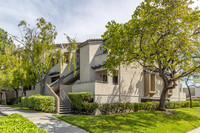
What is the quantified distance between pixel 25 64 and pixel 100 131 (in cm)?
1405

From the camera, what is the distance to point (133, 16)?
13.0 meters

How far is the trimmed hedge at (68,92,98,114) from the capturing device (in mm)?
15898

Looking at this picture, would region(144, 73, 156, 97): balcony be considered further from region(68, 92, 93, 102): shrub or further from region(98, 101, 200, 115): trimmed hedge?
region(68, 92, 93, 102): shrub

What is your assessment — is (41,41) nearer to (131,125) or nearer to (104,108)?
(104,108)

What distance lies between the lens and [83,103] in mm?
16219

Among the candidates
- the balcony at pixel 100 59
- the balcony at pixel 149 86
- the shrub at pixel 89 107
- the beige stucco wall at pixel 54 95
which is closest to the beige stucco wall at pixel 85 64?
the balcony at pixel 100 59

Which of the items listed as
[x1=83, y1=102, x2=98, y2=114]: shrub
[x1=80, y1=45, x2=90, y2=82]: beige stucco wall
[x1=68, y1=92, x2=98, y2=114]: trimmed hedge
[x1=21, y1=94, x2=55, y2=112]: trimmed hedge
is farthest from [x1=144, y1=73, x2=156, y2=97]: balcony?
[x1=21, y1=94, x2=55, y2=112]: trimmed hedge

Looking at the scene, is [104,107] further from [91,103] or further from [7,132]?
[7,132]

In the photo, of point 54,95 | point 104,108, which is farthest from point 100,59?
point 54,95

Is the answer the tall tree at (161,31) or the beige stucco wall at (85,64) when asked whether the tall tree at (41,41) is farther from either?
the tall tree at (161,31)

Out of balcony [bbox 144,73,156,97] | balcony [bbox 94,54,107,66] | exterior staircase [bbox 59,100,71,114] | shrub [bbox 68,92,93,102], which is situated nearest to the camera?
shrub [bbox 68,92,93,102]

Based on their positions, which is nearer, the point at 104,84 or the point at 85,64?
the point at 104,84

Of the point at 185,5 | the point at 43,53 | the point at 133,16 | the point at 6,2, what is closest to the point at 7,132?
the point at 133,16

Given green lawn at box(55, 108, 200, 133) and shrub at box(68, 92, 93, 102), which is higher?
shrub at box(68, 92, 93, 102)
